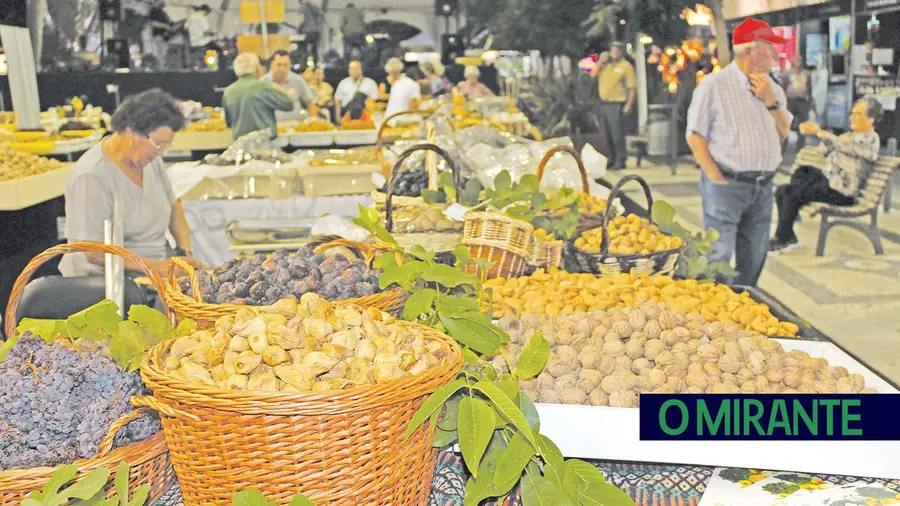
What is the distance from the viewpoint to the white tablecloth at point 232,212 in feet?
12.3

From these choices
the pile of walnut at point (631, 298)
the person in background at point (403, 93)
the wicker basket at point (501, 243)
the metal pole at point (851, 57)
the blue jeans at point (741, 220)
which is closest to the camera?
the pile of walnut at point (631, 298)

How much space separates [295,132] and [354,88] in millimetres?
564

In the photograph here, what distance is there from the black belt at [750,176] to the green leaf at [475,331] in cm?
262

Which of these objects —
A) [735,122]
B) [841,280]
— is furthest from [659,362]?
[841,280]

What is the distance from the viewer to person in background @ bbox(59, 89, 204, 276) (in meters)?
2.90

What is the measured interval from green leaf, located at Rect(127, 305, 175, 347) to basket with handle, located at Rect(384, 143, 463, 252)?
1153mm

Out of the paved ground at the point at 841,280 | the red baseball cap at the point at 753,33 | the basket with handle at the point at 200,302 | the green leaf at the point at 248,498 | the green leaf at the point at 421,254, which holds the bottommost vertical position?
the paved ground at the point at 841,280

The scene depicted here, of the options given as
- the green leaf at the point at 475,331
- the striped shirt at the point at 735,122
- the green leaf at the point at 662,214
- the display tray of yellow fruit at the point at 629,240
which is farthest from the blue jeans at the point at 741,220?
the green leaf at the point at 475,331

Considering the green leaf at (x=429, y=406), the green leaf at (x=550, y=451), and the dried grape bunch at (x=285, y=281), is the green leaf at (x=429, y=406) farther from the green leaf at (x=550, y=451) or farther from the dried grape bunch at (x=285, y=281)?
the dried grape bunch at (x=285, y=281)

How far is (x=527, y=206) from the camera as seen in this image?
268cm

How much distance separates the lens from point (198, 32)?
4383 mm

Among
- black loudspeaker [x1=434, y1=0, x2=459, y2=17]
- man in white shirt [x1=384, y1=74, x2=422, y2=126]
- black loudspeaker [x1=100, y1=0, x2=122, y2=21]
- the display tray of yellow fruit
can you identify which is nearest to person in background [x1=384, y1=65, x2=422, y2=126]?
man in white shirt [x1=384, y1=74, x2=422, y2=126]

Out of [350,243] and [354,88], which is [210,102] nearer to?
[354,88]

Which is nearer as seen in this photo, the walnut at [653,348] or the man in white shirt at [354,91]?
the walnut at [653,348]
